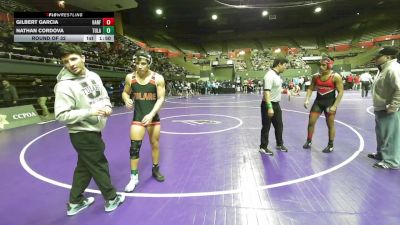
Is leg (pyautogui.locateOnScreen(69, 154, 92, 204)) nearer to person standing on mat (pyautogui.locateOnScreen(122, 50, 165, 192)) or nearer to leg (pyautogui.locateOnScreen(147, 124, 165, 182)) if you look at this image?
person standing on mat (pyautogui.locateOnScreen(122, 50, 165, 192))

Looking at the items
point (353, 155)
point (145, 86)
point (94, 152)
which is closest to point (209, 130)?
point (353, 155)

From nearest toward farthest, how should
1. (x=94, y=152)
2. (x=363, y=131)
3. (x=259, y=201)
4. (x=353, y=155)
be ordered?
(x=94, y=152), (x=259, y=201), (x=353, y=155), (x=363, y=131)

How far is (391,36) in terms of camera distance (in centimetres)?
2847

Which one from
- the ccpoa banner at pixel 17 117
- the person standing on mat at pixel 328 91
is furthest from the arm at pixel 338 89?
the ccpoa banner at pixel 17 117

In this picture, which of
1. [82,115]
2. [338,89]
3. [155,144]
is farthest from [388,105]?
[82,115]

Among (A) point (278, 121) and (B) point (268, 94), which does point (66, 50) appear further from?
(A) point (278, 121)

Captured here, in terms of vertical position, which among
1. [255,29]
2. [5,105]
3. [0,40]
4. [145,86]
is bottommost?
[5,105]

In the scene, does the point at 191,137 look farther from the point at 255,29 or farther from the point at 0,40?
the point at 255,29

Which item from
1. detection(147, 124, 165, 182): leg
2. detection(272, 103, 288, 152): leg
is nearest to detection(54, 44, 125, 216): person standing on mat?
detection(147, 124, 165, 182): leg

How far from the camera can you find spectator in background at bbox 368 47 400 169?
3966 millimetres

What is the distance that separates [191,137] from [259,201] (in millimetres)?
3692

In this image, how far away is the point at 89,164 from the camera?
2785mm

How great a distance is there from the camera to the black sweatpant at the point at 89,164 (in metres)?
2.74
